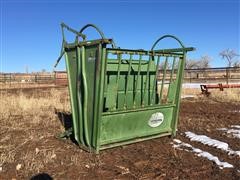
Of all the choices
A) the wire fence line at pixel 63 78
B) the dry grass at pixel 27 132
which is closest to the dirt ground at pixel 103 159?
the dry grass at pixel 27 132

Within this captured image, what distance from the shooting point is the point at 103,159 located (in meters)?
4.59

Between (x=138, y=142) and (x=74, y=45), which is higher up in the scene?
(x=74, y=45)

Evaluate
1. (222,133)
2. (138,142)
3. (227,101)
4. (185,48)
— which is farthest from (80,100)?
(227,101)

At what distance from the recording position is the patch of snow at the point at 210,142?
499cm

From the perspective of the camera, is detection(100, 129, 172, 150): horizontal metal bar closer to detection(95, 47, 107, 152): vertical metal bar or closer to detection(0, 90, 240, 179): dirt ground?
detection(0, 90, 240, 179): dirt ground

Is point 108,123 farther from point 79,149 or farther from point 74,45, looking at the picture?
point 74,45

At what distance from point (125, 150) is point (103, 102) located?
3.01 ft

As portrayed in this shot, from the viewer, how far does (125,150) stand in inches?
199

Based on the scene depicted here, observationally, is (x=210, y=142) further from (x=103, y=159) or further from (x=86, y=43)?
(x=86, y=43)

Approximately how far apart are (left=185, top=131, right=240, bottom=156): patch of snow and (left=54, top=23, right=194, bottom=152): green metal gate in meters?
0.45

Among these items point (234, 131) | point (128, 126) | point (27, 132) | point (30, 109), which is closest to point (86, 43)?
point (128, 126)

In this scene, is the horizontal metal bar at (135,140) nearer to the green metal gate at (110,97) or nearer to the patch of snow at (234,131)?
the green metal gate at (110,97)

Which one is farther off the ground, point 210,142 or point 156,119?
point 156,119

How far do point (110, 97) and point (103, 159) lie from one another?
961mm
